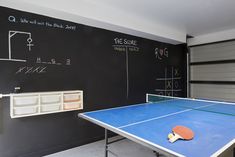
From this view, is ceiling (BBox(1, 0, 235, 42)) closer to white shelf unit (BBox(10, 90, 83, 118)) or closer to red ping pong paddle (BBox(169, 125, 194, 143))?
white shelf unit (BBox(10, 90, 83, 118))

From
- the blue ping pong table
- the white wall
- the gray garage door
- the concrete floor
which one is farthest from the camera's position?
the gray garage door

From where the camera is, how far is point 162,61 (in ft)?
15.3

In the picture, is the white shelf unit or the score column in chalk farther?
the score column in chalk

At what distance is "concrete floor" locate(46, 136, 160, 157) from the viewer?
275 cm

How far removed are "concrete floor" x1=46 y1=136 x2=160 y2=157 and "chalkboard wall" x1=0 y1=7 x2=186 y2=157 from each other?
0.13 meters

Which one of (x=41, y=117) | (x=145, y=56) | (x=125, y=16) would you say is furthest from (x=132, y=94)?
(x=41, y=117)

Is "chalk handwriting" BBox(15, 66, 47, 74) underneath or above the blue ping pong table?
above

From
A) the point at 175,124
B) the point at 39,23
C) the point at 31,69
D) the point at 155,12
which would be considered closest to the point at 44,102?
the point at 31,69

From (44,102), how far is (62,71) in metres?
0.64

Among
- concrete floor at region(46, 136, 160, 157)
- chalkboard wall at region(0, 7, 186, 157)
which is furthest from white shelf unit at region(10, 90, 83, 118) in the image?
concrete floor at region(46, 136, 160, 157)

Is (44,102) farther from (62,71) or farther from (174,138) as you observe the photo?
(174,138)

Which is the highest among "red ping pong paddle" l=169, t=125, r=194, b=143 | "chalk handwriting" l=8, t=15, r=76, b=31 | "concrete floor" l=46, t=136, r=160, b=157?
"chalk handwriting" l=8, t=15, r=76, b=31

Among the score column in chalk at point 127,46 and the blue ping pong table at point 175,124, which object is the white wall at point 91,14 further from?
the blue ping pong table at point 175,124

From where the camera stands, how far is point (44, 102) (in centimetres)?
259
